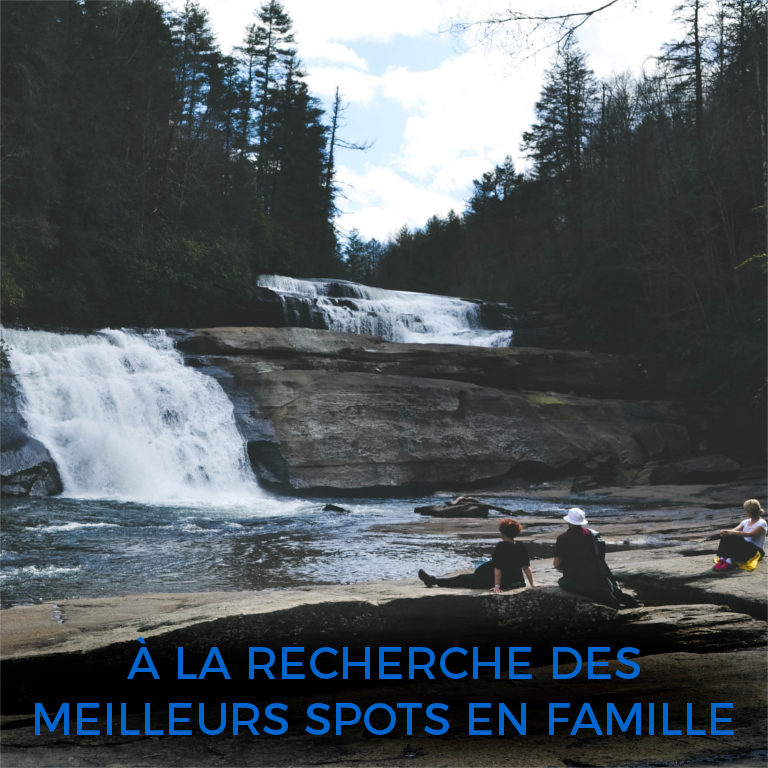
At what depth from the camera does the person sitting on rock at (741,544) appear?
710 cm

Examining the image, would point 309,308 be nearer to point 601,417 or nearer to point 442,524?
point 601,417

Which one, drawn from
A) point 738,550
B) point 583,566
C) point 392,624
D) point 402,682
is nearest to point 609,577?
point 583,566

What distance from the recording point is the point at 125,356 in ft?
69.8

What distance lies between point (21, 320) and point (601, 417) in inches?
774

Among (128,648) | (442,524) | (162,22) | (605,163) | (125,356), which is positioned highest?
(162,22)

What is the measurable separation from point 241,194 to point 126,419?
20582 mm

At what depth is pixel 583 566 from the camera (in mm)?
6027

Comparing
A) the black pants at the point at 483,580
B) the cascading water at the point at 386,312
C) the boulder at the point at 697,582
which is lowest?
the boulder at the point at 697,582

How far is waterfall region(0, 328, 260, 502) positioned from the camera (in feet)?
60.6

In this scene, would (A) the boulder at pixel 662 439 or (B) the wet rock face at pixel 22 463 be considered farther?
(A) the boulder at pixel 662 439

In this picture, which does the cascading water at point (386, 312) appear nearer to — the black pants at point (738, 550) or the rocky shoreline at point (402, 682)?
the black pants at point (738, 550)

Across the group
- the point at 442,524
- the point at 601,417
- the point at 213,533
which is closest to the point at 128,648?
the point at 213,533

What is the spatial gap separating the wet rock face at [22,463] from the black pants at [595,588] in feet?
47.9

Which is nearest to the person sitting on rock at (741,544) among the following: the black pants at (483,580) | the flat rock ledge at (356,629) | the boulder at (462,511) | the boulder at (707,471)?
the flat rock ledge at (356,629)
